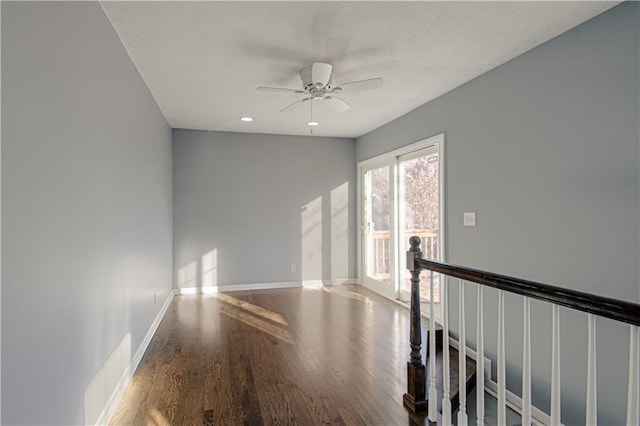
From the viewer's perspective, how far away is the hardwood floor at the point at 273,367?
7.41ft

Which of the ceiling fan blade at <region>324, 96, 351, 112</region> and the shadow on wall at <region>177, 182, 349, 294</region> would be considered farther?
the shadow on wall at <region>177, 182, 349, 294</region>

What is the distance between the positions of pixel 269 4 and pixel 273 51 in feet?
2.03

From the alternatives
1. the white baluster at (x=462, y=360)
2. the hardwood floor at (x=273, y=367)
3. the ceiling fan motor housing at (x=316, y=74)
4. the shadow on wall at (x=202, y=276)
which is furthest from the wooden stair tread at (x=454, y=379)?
the shadow on wall at (x=202, y=276)

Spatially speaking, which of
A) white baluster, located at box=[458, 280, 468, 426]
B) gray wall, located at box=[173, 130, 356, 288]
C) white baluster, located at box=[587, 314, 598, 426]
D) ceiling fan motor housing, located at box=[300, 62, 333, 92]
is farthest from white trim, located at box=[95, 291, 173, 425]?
ceiling fan motor housing, located at box=[300, 62, 333, 92]

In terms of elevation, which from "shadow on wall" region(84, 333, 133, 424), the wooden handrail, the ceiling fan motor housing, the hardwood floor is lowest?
the hardwood floor

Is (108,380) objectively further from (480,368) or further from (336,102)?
(336,102)

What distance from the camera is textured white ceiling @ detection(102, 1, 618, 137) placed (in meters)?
2.14

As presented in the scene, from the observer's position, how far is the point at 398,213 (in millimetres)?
4969

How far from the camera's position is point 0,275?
1133mm

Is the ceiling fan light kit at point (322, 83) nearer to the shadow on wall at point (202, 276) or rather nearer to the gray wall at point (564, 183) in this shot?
the gray wall at point (564, 183)

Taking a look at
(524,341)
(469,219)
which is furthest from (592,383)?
(469,219)

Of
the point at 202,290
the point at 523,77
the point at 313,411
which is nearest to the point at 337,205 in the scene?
the point at 202,290

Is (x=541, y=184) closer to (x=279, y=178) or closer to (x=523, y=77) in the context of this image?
(x=523, y=77)

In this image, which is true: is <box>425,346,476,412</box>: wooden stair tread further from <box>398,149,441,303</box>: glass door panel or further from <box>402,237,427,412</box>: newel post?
<box>398,149,441,303</box>: glass door panel
